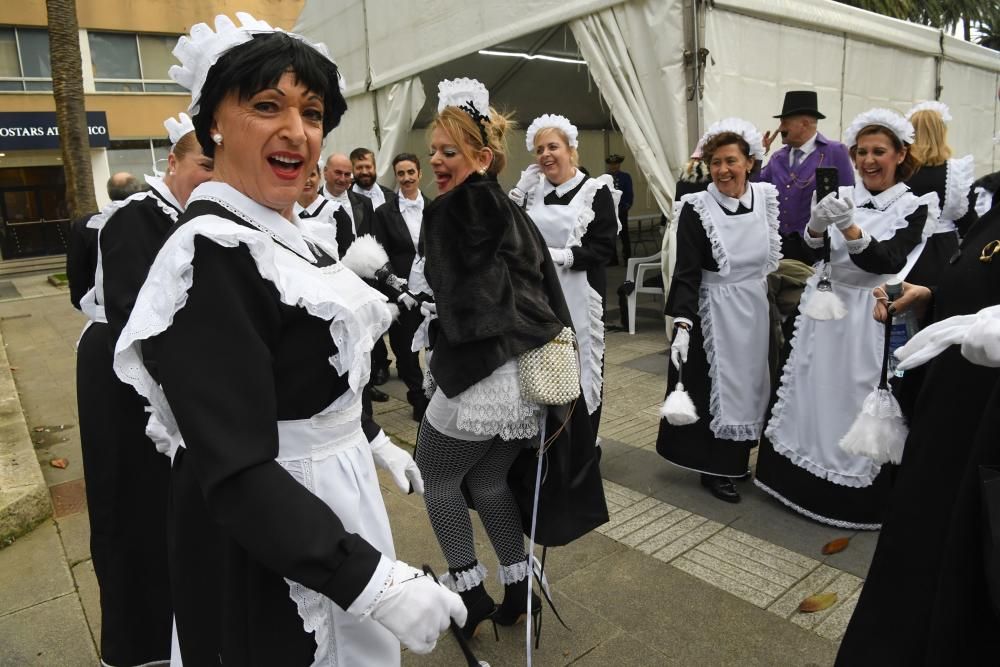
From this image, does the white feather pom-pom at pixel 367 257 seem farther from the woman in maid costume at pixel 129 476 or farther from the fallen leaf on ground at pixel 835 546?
the fallen leaf on ground at pixel 835 546

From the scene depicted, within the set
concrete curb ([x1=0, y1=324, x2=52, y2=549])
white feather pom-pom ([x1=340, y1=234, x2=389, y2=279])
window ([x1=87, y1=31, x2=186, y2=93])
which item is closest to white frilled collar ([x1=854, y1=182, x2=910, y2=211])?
white feather pom-pom ([x1=340, y1=234, x2=389, y2=279])

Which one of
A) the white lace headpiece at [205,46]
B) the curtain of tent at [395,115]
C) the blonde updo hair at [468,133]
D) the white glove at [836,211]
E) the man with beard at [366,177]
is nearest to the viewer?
the white lace headpiece at [205,46]

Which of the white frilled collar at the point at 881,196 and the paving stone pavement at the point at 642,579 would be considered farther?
the white frilled collar at the point at 881,196

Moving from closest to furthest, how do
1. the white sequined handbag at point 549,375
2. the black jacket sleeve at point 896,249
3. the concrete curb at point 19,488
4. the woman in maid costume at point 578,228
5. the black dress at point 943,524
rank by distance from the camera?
1. the black dress at point 943,524
2. the white sequined handbag at point 549,375
3. the black jacket sleeve at point 896,249
4. the concrete curb at point 19,488
5. the woman in maid costume at point 578,228

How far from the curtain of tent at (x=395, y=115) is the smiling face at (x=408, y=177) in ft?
9.40

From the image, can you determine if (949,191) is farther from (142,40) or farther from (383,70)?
(142,40)

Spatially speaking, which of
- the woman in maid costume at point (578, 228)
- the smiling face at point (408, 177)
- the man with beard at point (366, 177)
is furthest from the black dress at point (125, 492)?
the man with beard at point (366, 177)

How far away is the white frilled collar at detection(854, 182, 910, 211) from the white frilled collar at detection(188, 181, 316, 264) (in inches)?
117

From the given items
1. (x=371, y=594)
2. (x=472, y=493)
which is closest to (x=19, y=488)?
(x=472, y=493)

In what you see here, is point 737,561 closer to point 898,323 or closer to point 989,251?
point 898,323

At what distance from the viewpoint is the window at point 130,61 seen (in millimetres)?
19891

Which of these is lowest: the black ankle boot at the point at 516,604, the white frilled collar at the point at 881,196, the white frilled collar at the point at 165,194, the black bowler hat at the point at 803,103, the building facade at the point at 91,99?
the black ankle boot at the point at 516,604

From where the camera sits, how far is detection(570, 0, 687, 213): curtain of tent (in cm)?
562

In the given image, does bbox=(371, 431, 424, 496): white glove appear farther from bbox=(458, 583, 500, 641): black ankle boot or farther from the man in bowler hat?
the man in bowler hat
